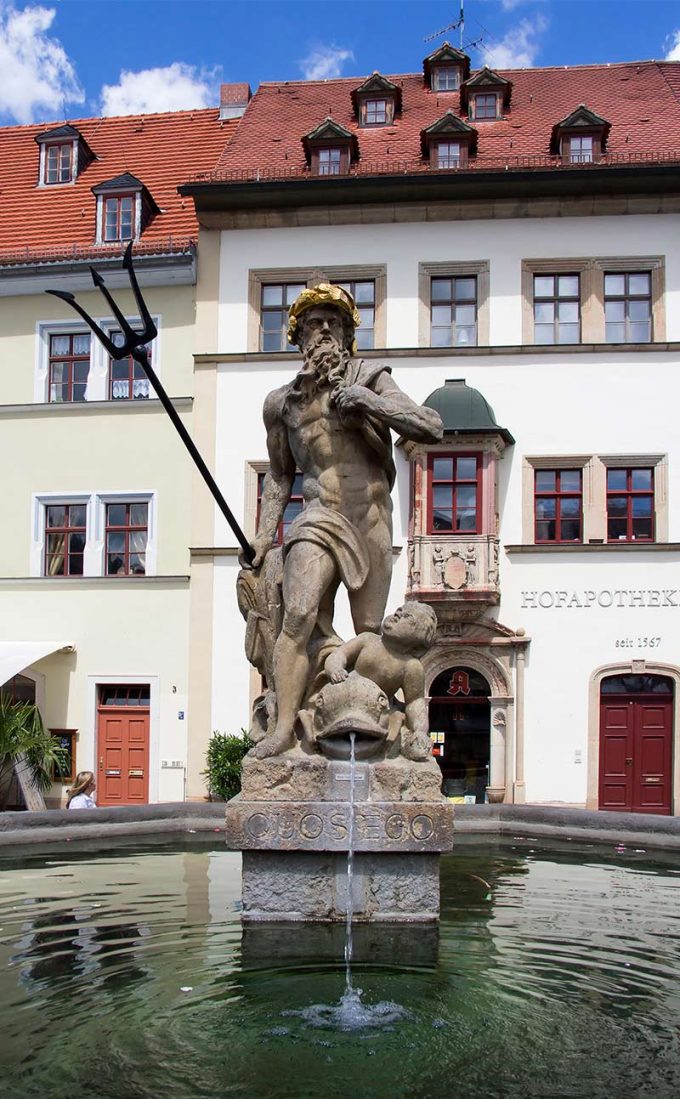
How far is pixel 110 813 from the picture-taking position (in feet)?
31.8

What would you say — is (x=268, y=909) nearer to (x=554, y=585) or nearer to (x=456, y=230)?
(x=554, y=585)

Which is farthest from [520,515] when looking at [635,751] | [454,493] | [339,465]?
[339,465]

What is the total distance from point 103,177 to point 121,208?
2768 mm

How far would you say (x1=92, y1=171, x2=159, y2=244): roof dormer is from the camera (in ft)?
82.0

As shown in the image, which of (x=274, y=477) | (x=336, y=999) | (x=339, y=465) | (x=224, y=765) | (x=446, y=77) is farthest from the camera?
(x=446, y=77)

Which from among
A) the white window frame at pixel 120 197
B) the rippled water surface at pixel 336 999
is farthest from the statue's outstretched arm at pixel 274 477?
the white window frame at pixel 120 197

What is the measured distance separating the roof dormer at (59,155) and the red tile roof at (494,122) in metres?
3.93

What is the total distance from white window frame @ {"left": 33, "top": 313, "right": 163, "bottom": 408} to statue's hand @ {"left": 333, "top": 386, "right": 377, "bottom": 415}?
1795 cm

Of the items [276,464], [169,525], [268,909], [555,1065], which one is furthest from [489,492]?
[555,1065]

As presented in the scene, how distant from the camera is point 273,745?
5.67 m

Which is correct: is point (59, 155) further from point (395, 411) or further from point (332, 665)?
point (332, 665)

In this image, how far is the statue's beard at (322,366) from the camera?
20.2 ft

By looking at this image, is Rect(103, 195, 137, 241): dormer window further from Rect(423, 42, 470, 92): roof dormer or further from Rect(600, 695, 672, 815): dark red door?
Rect(600, 695, 672, 815): dark red door

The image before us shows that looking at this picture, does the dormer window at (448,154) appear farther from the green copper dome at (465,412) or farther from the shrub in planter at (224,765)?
the shrub in planter at (224,765)
